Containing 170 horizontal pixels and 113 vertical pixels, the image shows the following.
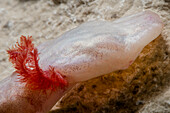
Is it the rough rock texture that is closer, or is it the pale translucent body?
the pale translucent body

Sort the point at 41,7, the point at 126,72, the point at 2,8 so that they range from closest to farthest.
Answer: the point at 126,72 → the point at 41,7 → the point at 2,8

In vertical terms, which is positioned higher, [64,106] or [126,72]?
[126,72]

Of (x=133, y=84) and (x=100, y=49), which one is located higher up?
(x=100, y=49)

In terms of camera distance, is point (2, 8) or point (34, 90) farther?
point (2, 8)

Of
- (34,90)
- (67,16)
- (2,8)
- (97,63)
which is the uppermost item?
(2,8)

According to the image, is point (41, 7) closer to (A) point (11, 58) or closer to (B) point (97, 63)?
(A) point (11, 58)

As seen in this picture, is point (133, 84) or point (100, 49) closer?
point (100, 49)

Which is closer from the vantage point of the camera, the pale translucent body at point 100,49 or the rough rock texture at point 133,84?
the pale translucent body at point 100,49

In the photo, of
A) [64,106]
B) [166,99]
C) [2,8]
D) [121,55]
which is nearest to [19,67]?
[64,106]
